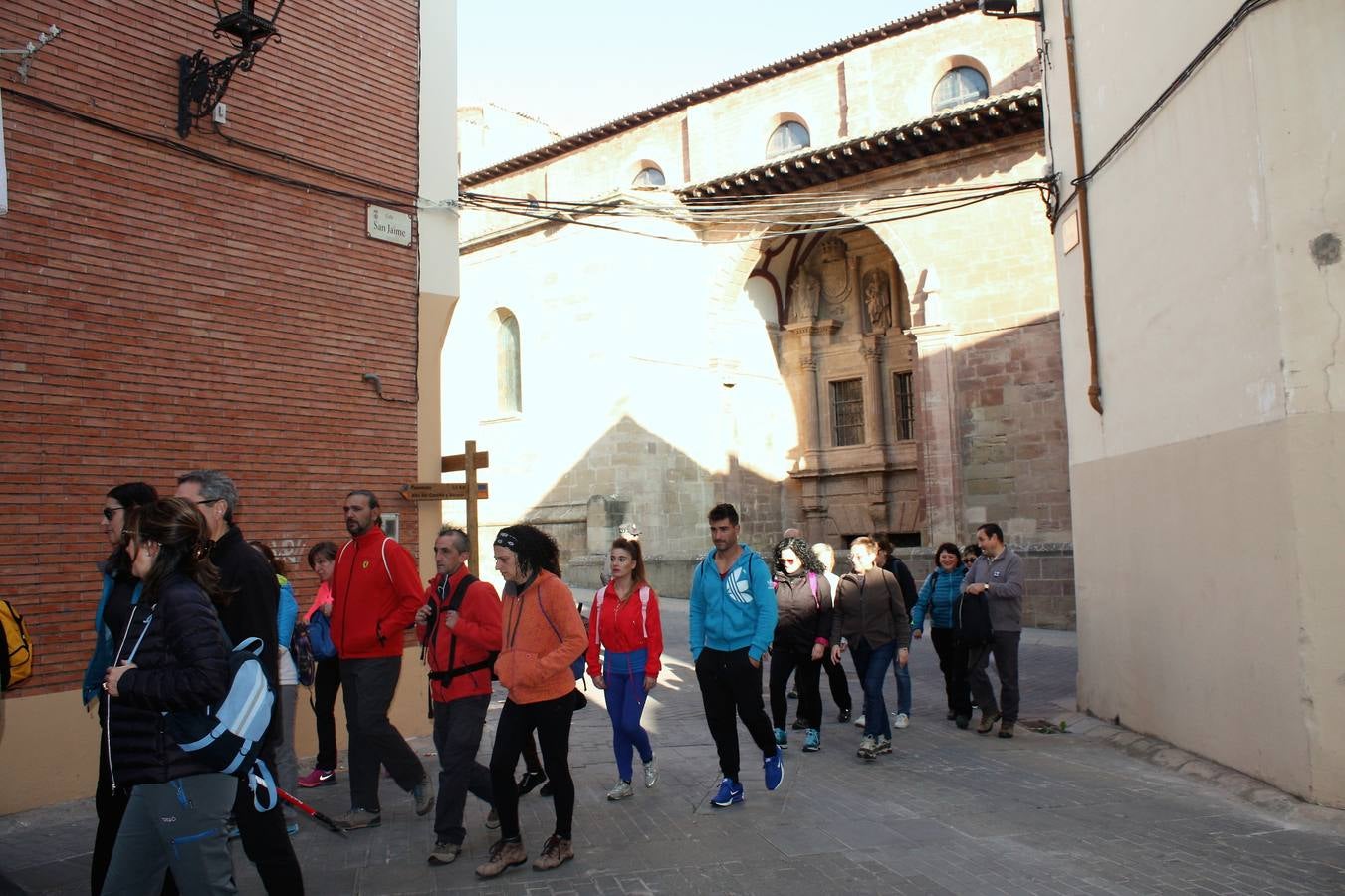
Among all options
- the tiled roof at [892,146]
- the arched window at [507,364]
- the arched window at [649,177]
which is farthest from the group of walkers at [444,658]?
the arched window at [649,177]

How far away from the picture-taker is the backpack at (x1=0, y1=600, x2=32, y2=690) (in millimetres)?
4449

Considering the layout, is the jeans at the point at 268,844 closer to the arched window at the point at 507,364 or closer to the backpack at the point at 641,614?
the backpack at the point at 641,614

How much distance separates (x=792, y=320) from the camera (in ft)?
89.9

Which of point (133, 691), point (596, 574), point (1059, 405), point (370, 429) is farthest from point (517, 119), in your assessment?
point (133, 691)

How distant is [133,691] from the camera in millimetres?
3350

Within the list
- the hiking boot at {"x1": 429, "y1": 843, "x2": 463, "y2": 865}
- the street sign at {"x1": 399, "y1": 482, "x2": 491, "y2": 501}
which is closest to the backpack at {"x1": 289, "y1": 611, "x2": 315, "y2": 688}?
the hiking boot at {"x1": 429, "y1": 843, "x2": 463, "y2": 865}

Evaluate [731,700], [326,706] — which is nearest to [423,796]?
[326,706]

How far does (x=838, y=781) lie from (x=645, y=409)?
16001 millimetres

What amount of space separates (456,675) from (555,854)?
1.01 m

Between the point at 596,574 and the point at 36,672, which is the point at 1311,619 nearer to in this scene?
the point at 36,672

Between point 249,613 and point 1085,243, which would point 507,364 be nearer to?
point 1085,243

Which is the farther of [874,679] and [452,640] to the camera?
[874,679]

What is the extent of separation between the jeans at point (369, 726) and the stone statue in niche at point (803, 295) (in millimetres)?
22214

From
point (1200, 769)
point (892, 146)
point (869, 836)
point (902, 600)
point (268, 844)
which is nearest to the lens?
point (268, 844)
